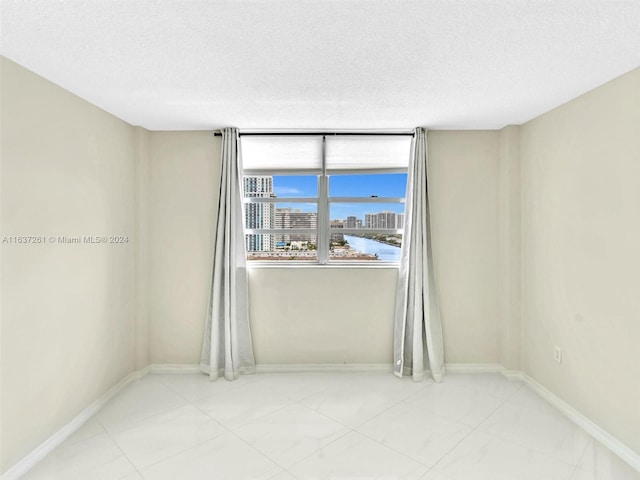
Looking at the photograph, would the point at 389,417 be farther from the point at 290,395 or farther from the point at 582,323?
the point at 582,323

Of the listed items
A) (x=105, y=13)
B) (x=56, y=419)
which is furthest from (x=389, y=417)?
(x=105, y=13)

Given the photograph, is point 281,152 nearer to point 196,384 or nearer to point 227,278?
point 227,278

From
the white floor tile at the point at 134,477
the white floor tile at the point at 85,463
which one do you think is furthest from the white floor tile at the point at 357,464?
the white floor tile at the point at 85,463

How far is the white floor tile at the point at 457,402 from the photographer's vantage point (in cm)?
248

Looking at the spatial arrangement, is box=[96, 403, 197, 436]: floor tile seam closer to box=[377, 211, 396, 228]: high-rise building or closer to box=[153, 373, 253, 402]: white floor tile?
box=[153, 373, 253, 402]: white floor tile

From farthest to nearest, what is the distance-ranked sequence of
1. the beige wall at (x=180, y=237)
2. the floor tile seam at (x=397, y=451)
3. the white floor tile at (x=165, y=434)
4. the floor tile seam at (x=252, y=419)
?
the beige wall at (x=180, y=237)
the floor tile seam at (x=252, y=419)
the white floor tile at (x=165, y=434)
the floor tile seam at (x=397, y=451)

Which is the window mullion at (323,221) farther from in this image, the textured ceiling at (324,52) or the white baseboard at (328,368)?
the white baseboard at (328,368)

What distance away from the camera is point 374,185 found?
3.39m

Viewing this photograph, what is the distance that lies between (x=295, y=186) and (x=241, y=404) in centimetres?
210

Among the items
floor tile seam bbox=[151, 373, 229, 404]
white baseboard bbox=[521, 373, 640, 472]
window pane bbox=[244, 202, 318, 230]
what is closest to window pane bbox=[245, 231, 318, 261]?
window pane bbox=[244, 202, 318, 230]

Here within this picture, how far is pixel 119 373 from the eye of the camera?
114 inches

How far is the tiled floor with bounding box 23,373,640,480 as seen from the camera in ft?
6.29

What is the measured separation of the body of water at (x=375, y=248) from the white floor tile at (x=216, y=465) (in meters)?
2.05

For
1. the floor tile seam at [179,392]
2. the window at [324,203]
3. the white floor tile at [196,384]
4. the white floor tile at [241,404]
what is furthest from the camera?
the window at [324,203]
